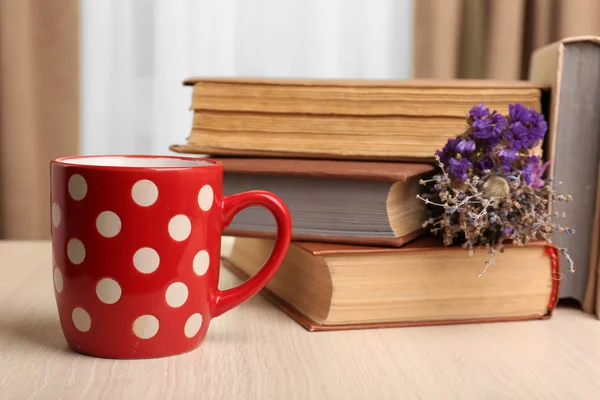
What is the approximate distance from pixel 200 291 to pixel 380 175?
0.65 ft

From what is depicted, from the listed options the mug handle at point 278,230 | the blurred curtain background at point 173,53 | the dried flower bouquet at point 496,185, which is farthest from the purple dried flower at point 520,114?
the blurred curtain background at point 173,53

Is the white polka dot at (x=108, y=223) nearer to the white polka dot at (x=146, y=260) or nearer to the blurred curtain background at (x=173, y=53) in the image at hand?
the white polka dot at (x=146, y=260)

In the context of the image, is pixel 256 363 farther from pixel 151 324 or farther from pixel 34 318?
pixel 34 318

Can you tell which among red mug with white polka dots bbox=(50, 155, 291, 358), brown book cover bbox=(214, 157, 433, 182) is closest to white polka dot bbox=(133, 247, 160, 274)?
red mug with white polka dots bbox=(50, 155, 291, 358)

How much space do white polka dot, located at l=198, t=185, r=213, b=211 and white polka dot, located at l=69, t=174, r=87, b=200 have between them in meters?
0.08

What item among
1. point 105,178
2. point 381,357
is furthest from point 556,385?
point 105,178

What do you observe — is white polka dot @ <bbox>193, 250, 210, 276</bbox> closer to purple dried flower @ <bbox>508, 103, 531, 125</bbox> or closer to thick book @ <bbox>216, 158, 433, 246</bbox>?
thick book @ <bbox>216, 158, 433, 246</bbox>

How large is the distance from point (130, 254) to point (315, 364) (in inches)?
6.1

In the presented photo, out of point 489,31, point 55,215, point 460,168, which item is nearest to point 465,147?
point 460,168

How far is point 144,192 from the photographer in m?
0.49

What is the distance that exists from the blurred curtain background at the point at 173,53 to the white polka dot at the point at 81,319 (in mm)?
1166

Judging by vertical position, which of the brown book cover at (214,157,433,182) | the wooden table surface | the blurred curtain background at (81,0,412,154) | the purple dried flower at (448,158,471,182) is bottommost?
the wooden table surface

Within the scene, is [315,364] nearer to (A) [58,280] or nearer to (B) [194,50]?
(A) [58,280]

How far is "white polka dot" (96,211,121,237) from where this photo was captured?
1.61 ft
